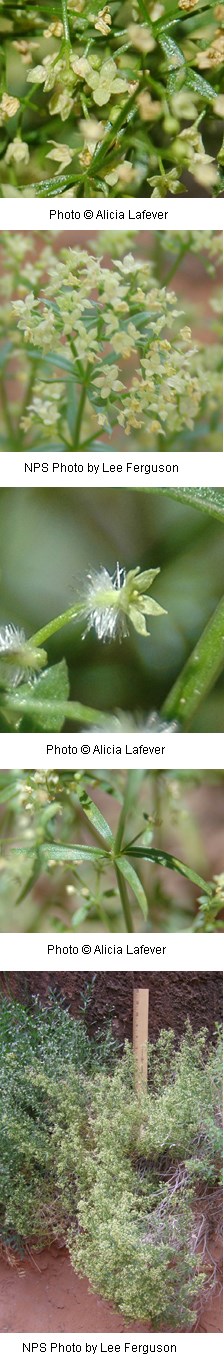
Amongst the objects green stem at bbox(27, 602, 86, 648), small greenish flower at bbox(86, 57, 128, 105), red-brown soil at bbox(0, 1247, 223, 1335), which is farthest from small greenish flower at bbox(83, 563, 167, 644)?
red-brown soil at bbox(0, 1247, 223, 1335)

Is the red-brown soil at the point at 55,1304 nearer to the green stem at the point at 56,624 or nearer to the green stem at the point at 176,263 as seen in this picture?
the green stem at the point at 56,624

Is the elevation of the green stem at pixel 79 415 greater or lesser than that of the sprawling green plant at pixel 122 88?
lesser

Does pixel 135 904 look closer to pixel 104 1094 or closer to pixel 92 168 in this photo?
pixel 104 1094

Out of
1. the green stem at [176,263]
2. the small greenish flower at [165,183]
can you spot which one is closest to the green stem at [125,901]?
the green stem at [176,263]

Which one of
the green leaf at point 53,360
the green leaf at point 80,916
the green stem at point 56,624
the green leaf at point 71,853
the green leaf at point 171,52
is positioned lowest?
the green leaf at point 80,916

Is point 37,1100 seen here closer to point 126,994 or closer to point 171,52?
point 126,994

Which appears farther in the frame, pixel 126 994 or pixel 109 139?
pixel 126 994

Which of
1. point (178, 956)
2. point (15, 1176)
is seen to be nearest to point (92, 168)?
point (178, 956)

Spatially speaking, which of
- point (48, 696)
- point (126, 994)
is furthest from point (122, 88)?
point (126, 994)
